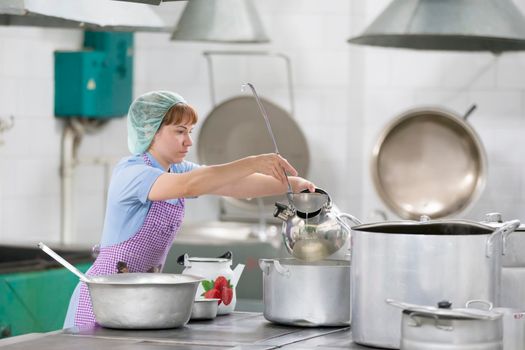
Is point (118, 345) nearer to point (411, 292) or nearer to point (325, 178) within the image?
point (411, 292)

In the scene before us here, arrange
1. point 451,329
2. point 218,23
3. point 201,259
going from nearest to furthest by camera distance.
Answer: point 451,329
point 201,259
point 218,23

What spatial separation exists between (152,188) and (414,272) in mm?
878

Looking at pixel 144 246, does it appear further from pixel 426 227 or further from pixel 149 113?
pixel 426 227

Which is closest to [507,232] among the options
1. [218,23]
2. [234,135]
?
[218,23]

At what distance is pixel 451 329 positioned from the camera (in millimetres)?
2004

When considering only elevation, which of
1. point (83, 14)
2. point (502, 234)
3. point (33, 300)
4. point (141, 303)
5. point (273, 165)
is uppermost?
point (83, 14)

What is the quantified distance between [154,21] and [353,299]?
1.33 meters

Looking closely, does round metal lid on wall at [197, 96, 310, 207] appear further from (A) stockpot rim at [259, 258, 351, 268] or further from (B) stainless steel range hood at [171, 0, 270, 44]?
(A) stockpot rim at [259, 258, 351, 268]

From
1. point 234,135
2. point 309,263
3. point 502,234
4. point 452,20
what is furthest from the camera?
point 234,135

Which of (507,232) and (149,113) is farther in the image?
(149,113)

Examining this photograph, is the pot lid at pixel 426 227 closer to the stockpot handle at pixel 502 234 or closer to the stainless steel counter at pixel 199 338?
the stockpot handle at pixel 502 234

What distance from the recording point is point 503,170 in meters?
5.30

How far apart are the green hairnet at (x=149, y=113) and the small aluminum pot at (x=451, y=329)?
1.25m

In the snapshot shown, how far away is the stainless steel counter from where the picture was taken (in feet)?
7.58
